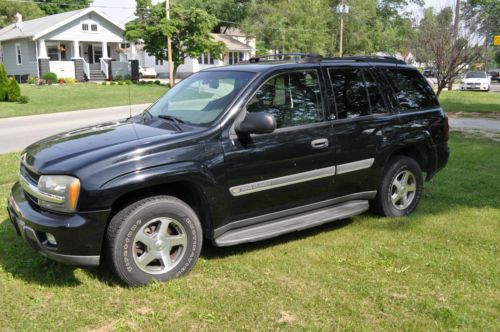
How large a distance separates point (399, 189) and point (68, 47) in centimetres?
3804

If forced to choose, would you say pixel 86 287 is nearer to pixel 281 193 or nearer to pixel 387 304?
pixel 281 193

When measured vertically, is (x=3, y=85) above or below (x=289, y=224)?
above

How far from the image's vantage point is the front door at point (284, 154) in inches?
171

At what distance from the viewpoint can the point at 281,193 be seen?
462 centimetres

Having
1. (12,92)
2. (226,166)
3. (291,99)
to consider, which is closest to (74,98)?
(12,92)

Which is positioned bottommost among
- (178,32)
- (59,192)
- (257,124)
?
(59,192)

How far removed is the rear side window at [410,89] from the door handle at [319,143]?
4.56ft

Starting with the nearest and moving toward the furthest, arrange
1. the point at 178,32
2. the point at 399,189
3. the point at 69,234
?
the point at 69,234, the point at 399,189, the point at 178,32

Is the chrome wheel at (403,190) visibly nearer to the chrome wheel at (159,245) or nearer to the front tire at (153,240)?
the front tire at (153,240)

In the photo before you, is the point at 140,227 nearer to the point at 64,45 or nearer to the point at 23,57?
the point at 23,57

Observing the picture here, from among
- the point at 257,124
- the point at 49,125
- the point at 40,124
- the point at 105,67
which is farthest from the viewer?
the point at 105,67

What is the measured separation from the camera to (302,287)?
4.02 meters

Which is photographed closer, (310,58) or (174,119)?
(174,119)

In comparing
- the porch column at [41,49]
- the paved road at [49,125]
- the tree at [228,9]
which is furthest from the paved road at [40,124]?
the tree at [228,9]
